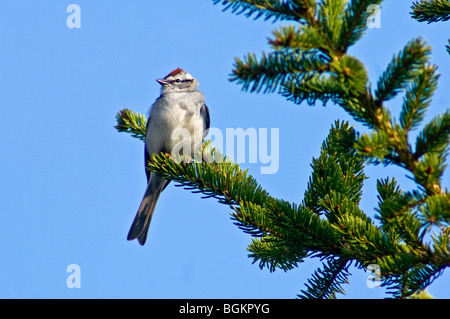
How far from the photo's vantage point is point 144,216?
5398 mm

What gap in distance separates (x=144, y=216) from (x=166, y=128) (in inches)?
41.2

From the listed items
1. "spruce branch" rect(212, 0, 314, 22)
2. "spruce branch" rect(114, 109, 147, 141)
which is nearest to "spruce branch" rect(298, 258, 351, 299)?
"spruce branch" rect(212, 0, 314, 22)

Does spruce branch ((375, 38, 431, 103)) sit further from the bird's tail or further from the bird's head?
the bird's head

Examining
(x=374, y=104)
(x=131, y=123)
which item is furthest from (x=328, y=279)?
(x=131, y=123)

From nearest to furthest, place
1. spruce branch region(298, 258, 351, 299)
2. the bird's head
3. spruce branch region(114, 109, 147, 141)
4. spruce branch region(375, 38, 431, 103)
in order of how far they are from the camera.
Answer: spruce branch region(375, 38, 431, 103)
spruce branch region(298, 258, 351, 299)
spruce branch region(114, 109, 147, 141)
the bird's head

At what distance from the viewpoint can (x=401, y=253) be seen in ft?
7.04

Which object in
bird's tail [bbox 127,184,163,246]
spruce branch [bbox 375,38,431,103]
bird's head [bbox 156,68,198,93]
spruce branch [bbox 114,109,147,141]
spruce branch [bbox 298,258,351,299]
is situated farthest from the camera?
bird's head [bbox 156,68,198,93]

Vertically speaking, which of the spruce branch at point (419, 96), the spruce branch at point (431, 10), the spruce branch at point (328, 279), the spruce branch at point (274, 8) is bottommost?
the spruce branch at point (328, 279)

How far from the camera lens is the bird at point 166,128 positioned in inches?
209

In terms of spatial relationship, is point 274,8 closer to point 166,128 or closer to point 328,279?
point 328,279

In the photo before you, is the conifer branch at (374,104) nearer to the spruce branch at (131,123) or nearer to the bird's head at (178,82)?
the spruce branch at (131,123)

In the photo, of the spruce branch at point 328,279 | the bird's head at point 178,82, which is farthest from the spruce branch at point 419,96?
the bird's head at point 178,82

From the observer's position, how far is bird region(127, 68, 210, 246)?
5305 millimetres
